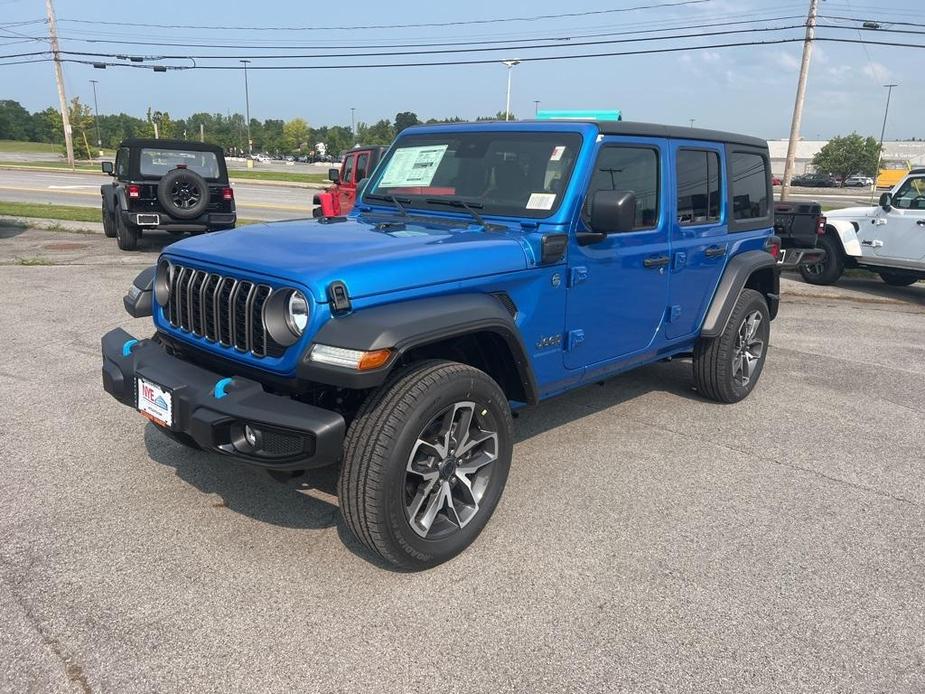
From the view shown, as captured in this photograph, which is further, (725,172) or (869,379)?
(869,379)

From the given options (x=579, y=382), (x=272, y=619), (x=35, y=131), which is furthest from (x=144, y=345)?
(x=35, y=131)

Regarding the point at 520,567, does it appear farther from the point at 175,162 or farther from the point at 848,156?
the point at 848,156

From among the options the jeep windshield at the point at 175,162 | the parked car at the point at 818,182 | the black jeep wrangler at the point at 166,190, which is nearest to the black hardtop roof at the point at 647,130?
the black jeep wrangler at the point at 166,190

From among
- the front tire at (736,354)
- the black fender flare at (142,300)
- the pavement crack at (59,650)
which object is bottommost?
the pavement crack at (59,650)

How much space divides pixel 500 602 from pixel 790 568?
1382 mm

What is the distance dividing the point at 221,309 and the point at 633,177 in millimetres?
2434

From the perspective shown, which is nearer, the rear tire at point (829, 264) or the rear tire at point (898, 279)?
the rear tire at point (829, 264)

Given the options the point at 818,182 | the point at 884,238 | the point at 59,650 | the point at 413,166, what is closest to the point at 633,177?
the point at 413,166

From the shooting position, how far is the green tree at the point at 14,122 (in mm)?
99250

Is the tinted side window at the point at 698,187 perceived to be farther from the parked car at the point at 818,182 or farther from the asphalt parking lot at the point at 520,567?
the parked car at the point at 818,182

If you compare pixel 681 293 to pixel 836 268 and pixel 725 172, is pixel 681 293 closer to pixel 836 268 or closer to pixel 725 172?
pixel 725 172

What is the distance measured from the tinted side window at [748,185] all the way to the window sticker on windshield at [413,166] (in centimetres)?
220

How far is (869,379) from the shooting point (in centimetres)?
630

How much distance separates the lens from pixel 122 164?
12414mm
